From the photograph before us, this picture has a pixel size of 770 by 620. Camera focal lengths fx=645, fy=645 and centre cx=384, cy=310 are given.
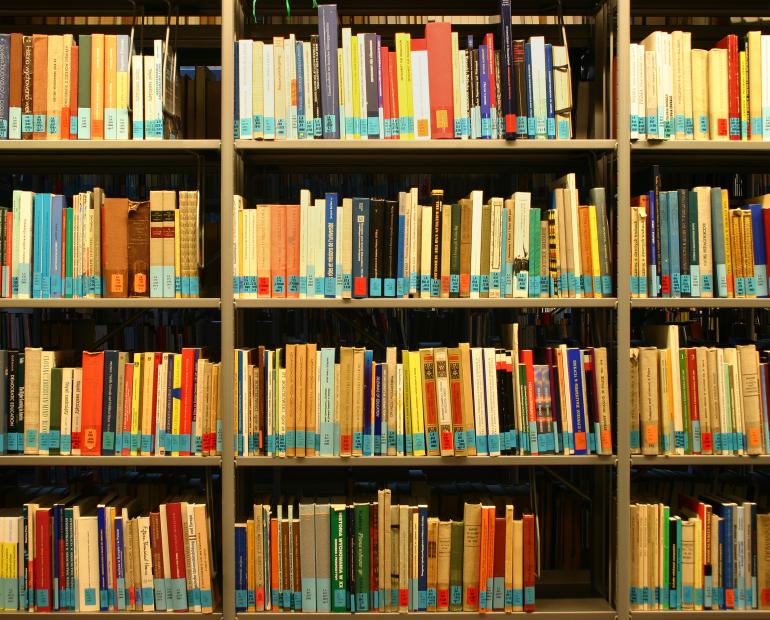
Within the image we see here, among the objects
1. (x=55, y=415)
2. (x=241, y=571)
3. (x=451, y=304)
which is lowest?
(x=241, y=571)

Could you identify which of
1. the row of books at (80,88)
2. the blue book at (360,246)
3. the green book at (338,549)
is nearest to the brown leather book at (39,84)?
the row of books at (80,88)

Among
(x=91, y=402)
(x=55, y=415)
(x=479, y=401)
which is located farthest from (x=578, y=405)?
(x=55, y=415)

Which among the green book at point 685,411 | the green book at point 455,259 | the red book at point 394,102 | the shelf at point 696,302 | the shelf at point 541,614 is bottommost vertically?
the shelf at point 541,614

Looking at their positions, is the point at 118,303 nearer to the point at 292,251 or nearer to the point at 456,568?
the point at 292,251

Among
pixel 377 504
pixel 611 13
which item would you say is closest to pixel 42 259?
pixel 377 504

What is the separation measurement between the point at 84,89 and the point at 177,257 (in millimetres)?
533

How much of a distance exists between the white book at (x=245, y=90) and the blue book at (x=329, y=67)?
196 millimetres

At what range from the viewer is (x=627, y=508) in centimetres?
175

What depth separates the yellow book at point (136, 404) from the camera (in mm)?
1774

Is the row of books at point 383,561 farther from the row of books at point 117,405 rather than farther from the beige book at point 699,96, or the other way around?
the beige book at point 699,96

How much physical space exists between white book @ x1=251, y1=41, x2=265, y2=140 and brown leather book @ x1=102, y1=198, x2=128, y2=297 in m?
0.41

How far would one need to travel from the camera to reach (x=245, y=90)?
5.80 feet

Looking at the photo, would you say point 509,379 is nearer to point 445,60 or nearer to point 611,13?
point 445,60

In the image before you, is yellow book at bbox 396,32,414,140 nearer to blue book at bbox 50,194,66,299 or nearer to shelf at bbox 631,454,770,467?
blue book at bbox 50,194,66,299
